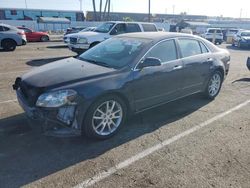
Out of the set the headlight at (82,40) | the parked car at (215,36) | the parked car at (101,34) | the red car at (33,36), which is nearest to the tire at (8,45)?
the parked car at (101,34)

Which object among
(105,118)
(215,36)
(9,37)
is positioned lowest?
(215,36)

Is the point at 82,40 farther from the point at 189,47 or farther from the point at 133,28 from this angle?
the point at 189,47

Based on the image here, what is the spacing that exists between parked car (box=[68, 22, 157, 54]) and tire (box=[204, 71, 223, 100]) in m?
7.32

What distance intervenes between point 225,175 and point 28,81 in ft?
10.1

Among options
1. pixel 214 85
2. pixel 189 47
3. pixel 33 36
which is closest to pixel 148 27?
pixel 214 85

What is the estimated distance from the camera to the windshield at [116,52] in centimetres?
455

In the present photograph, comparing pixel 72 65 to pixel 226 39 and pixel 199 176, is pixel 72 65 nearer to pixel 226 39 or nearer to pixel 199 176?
pixel 199 176

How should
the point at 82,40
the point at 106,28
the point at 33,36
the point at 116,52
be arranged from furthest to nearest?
the point at 33,36 < the point at 106,28 < the point at 82,40 < the point at 116,52

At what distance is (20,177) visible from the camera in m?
3.25

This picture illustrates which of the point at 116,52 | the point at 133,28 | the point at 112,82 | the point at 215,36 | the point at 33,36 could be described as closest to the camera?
the point at 112,82

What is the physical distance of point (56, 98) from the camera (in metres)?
3.74

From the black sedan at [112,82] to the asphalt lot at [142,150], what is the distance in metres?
0.35

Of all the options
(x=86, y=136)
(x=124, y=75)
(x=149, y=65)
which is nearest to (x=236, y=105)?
(x=149, y=65)

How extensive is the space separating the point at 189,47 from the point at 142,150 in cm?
270
